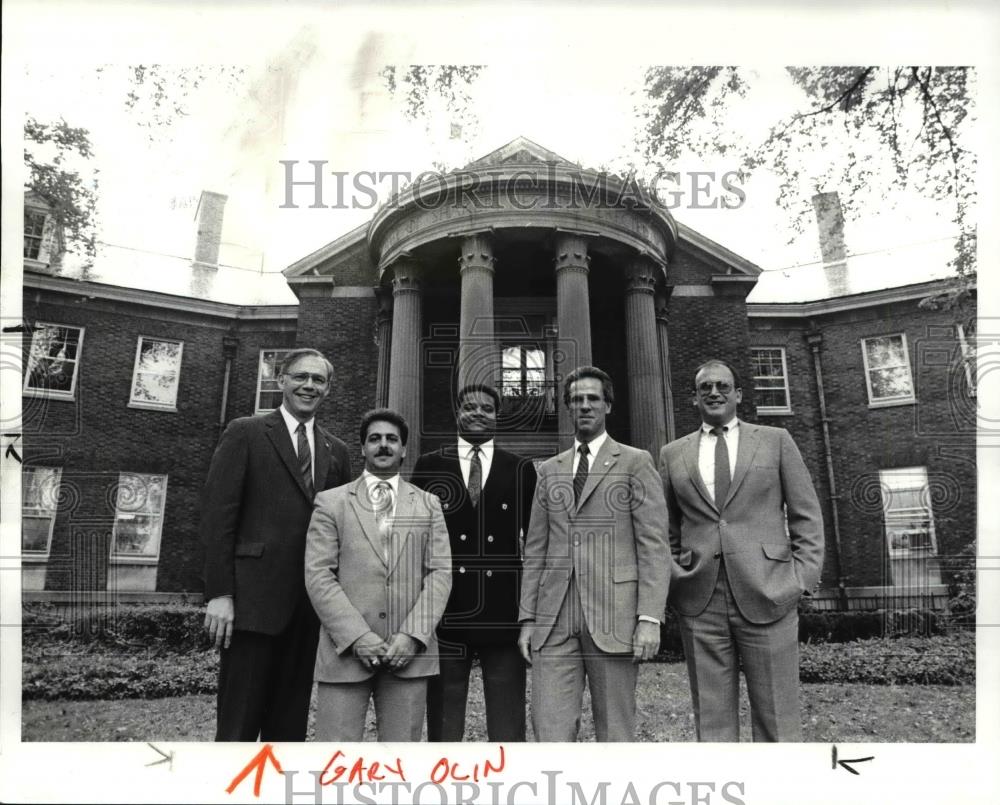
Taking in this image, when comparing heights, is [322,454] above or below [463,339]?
below

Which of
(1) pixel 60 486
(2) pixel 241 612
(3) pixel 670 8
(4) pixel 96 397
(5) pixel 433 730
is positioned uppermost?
(3) pixel 670 8

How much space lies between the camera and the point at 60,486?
4164mm

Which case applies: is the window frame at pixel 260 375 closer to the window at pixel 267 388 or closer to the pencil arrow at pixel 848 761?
the window at pixel 267 388

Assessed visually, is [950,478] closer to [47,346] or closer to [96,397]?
[96,397]

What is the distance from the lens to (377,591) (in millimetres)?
3449

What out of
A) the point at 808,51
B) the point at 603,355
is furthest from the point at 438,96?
the point at 808,51

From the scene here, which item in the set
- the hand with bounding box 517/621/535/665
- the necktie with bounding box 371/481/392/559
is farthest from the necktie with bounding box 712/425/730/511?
the necktie with bounding box 371/481/392/559

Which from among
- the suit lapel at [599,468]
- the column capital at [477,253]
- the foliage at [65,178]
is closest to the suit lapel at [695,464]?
the suit lapel at [599,468]

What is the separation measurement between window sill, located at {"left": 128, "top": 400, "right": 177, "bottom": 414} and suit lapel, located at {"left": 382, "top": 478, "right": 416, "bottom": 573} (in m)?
1.75

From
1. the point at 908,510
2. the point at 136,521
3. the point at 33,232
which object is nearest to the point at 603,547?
the point at 908,510

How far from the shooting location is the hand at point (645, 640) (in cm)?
336

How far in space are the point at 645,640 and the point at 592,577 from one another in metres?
0.39

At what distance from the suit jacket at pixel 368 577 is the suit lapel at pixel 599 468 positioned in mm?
734

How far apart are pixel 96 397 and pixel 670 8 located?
4.17 meters
